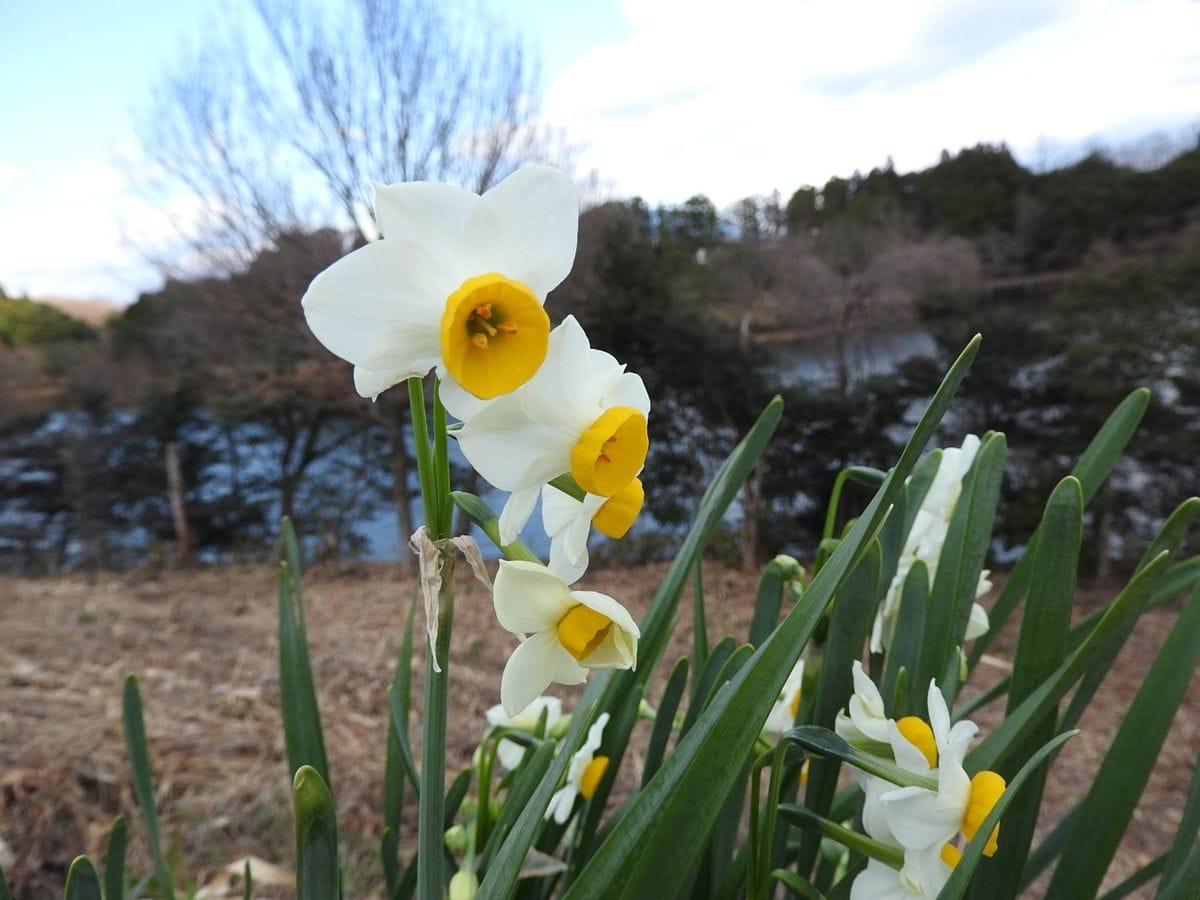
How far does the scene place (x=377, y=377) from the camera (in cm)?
38

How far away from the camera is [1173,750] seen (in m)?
2.57

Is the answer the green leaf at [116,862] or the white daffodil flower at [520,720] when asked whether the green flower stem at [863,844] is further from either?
the green leaf at [116,862]

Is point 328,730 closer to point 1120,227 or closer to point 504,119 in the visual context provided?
point 504,119

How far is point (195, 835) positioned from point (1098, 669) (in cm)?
191

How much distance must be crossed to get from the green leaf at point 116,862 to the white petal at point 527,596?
490 mm

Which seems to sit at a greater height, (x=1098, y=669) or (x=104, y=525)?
(x=1098, y=669)

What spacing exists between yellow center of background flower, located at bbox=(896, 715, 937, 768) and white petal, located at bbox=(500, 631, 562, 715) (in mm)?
257

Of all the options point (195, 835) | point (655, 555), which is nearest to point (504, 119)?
point (655, 555)

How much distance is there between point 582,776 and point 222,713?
2.22 meters

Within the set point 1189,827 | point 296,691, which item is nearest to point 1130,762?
point 1189,827

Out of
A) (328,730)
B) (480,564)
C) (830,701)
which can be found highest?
(480,564)

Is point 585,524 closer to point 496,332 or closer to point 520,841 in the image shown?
point 496,332

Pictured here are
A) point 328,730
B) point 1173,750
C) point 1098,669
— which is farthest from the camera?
point 1173,750

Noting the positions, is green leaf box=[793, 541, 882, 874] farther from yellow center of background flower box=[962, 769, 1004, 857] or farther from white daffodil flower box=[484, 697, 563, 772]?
white daffodil flower box=[484, 697, 563, 772]
